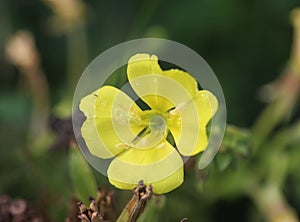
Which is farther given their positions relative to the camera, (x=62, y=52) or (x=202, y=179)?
(x=62, y=52)

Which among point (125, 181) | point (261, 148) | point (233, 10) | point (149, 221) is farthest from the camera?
point (233, 10)

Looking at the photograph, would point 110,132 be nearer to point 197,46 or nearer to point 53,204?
point 53,204

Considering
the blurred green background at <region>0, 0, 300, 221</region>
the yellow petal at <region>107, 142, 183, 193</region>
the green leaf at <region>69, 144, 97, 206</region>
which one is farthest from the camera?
the blurred green background at <region>0, 0, 300, 221</region>

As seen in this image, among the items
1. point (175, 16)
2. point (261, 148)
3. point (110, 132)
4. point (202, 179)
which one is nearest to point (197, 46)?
point (175, 16)

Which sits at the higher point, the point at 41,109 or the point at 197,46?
the point at 197,46

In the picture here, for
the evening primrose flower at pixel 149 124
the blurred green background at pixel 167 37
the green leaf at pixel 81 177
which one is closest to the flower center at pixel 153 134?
the evening primrose flower at pixel 149 124

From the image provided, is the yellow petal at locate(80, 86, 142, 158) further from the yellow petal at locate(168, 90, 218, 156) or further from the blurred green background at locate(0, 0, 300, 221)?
the blurred green background at locate(0, 0, 300, 221)

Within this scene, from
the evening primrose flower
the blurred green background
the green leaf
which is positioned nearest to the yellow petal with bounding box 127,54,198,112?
the evening primrose flower

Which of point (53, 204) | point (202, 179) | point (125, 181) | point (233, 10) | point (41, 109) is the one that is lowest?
point (41, 109)
